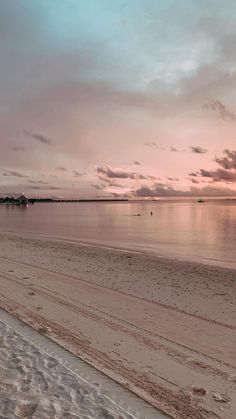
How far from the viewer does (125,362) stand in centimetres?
673

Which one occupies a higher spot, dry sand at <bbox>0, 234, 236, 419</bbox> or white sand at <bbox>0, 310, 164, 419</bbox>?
white sand at <bbox>0, 310, 164, 419</bbox>

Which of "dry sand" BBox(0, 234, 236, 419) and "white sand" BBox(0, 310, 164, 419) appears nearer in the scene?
"white sand" BBox(0, 310, 164, 419)

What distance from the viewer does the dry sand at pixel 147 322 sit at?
5855mm

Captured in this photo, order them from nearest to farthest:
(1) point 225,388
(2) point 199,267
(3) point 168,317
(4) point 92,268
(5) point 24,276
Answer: (1) point 225,388
(3) point 168,317
(5) point 24,276
(4) point 92,268
(2) point 199,267

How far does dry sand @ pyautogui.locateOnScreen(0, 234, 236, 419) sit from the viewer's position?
5855mm

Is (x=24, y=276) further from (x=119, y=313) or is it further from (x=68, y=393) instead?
(x=68, y=393)

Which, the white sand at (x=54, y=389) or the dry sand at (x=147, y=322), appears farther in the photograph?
the dry sand at (x=147, y=322)

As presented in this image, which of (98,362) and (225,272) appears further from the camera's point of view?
(225,272)

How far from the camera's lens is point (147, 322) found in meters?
9.24

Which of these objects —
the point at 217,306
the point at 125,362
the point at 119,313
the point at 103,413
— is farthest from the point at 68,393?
the point at 217,306

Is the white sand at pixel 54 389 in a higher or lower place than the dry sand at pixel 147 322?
higher

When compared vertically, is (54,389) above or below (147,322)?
above

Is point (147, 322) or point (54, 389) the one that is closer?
point (54, 389)

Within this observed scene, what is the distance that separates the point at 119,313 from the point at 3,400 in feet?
17.4
